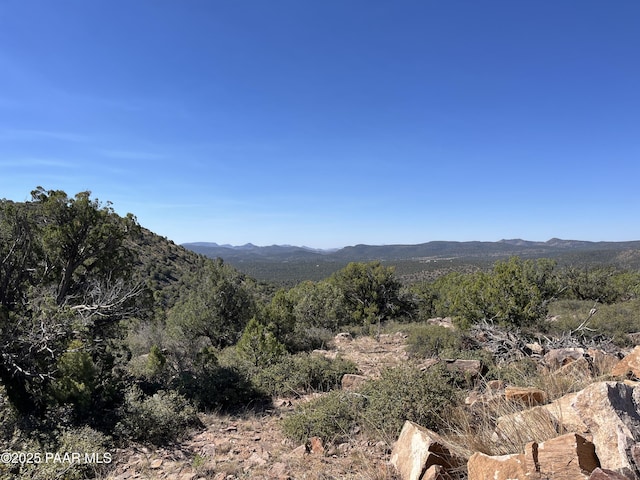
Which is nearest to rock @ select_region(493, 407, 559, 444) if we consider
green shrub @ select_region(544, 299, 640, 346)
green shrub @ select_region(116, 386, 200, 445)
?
green shrub @ select_region(116, 386, 200, 445)

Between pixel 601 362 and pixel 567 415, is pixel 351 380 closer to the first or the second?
pixel 601 362

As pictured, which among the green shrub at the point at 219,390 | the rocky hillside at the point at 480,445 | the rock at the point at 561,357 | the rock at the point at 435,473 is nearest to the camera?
the rocky hillside at the point at 480,445

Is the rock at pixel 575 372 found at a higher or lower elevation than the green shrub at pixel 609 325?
higher

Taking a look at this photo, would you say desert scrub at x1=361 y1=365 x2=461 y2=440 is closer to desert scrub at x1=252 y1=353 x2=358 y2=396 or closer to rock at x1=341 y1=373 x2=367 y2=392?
rock at x1=341 y1=373 x2=367 y2=392

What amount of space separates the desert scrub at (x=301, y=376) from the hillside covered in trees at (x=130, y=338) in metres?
0.04

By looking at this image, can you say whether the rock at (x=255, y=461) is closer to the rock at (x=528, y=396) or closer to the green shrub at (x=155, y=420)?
the green shrub at (x=155, y=420)

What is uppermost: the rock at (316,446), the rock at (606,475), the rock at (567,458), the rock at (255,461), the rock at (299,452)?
the rock at (606,475)

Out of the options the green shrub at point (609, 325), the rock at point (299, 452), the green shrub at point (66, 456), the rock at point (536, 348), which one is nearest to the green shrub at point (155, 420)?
the green shrub at point (66, 456)

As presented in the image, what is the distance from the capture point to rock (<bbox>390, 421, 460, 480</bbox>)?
3.44 metres

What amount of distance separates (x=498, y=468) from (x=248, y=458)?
4.08 meters

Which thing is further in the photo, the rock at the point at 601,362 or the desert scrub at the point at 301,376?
the desert scrub at the point at 301,376

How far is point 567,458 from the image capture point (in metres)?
2.65

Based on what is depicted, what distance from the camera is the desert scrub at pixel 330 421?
5586mm

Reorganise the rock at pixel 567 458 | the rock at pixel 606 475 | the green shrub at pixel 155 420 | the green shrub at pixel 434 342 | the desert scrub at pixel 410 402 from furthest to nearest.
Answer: the green shrub at pixel 434 342 → the green shrub at pixel 155 420 → the desert scrub at pixel 410 402 → the rock at pixel 567 458 → the rock at pixel 606 475
